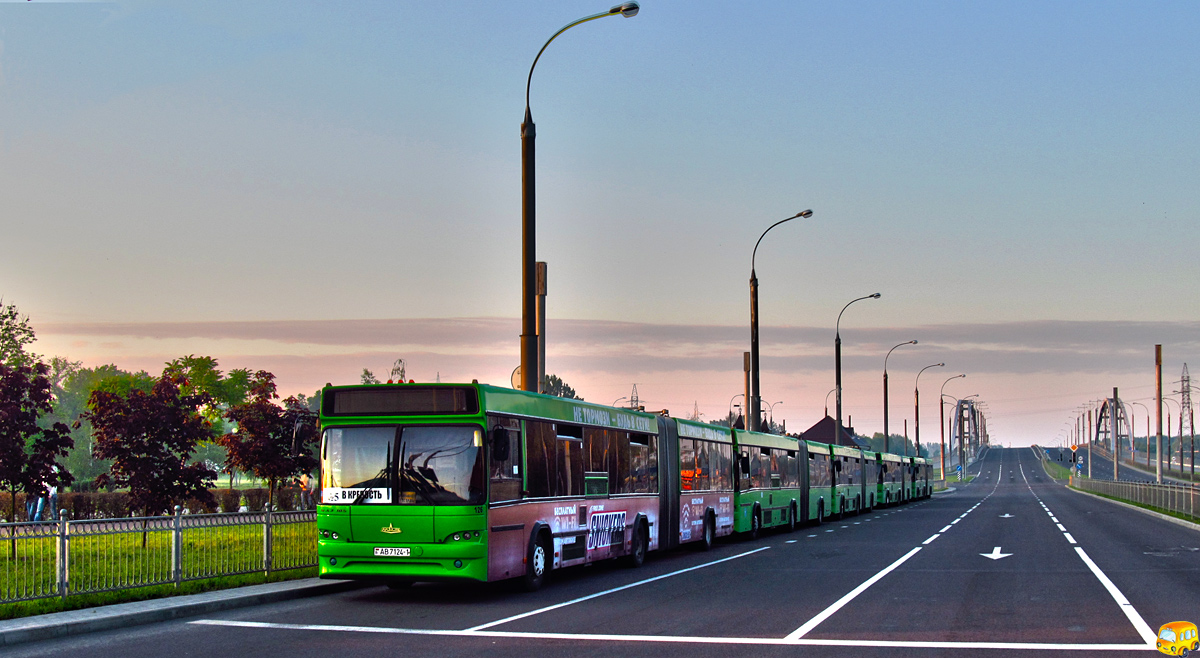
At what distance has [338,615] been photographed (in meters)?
14.2

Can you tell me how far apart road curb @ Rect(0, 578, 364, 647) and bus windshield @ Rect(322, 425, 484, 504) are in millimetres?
1658

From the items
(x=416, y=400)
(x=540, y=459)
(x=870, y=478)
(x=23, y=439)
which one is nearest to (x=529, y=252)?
(x=540, y=459)

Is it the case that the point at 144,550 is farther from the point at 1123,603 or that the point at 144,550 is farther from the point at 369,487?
→ the point at 1123,603

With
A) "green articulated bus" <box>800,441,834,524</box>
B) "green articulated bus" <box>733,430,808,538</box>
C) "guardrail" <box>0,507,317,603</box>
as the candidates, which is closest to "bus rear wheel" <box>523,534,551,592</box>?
"guardrail" <box>0,507,317,603</box>

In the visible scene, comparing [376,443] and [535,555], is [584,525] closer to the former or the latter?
[535,555]

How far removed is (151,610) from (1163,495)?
142ft

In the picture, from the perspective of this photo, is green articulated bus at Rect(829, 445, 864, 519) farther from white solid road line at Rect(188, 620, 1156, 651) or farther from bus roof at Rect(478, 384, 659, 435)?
white solid road line at Rect(188, 620, 1156, 651)

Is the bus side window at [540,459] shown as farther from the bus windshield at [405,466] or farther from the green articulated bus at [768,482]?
the green articulated bus at [768,482]

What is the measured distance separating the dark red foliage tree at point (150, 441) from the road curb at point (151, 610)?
1233cm

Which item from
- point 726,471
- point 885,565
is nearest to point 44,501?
point 726,471

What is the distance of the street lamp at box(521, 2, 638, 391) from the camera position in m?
19.8

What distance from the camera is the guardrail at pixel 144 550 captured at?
13703 mm

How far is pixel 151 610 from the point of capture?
13.6 m

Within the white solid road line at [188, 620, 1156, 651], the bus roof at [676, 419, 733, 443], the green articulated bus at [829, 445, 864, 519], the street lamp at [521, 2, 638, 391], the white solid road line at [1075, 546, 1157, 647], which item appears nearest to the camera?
the white solid road line at [188, 620, 1156, 651]
